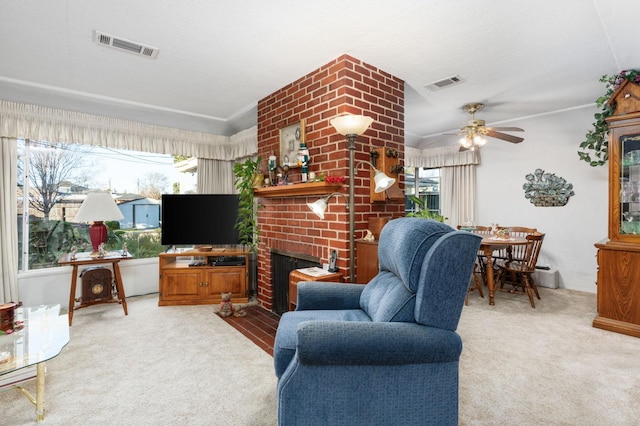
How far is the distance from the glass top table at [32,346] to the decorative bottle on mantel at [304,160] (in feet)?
6.59

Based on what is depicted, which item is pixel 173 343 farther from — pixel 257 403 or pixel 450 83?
pixel 450 83

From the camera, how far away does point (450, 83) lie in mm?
3266

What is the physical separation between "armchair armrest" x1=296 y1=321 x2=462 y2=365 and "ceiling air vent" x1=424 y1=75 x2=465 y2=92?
8.63 ft

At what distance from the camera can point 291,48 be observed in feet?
8.34

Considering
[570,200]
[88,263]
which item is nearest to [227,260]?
[88,263]

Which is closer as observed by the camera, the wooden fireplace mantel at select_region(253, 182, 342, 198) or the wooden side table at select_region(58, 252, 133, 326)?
the wooden fireplace mantel at select_region(253, 182, 342, 198)

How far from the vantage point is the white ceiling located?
6.73ft

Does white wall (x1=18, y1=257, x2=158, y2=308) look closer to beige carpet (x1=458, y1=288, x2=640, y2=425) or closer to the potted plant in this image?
the potted plant

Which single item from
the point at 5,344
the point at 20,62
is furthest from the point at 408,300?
the point at 20,62

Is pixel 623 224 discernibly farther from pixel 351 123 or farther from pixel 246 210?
pixel 246 210

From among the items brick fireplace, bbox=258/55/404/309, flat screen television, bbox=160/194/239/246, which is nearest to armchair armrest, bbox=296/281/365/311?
brick fireplace, bbox=258/55/404/309

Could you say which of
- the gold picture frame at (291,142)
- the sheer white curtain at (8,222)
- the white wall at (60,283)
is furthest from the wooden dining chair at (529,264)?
the sheer white curtain at (8,222)

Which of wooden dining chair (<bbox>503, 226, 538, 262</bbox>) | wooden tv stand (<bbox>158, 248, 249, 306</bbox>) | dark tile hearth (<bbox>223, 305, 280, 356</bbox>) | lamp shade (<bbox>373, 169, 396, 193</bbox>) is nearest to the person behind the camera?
lamp shade (<bbox>373, 169, 396, 193</bbox>)

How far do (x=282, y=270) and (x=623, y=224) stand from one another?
3168 millimetres
